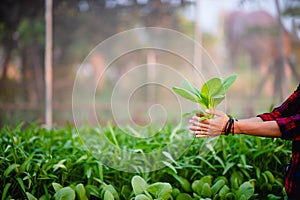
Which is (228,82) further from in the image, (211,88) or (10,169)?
(10,169)

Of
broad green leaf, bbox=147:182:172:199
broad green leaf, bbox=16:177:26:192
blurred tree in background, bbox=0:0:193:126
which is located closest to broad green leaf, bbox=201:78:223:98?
broad green leaf, bbox=147:182:172:199

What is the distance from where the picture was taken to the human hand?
862 mm

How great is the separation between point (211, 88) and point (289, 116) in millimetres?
206

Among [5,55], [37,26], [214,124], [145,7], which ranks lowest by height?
[214,124]

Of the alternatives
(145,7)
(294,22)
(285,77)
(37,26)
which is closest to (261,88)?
(285,77)

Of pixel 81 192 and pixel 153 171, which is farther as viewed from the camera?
pixel 153 171

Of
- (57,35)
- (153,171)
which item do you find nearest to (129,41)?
(57,35)

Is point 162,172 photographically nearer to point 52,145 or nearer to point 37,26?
point 52,145

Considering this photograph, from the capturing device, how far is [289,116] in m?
0.97

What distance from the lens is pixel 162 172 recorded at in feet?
3.80

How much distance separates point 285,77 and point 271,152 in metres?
4.94

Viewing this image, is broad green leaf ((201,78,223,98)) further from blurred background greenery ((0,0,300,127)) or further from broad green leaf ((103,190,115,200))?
blurred background greenery ((0,0,300,127))

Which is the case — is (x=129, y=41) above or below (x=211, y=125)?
above

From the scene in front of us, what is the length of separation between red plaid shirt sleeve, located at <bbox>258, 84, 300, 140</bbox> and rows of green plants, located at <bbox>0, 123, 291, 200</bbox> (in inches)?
8.2
